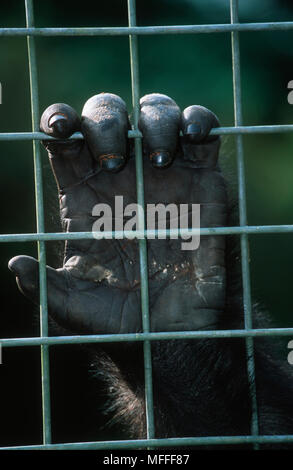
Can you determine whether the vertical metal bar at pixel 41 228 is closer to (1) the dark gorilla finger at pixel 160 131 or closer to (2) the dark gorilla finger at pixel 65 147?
(2) the dark gorilla finger at pixel 65 147

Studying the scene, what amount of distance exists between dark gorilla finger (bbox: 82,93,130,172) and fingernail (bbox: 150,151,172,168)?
0.15 feet

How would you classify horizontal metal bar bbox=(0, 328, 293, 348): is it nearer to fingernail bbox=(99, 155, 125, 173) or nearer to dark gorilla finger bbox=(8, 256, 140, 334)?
dark gorilla finger bbox=(8, 256, 140, 334)

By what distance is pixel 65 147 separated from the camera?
1.10 meters

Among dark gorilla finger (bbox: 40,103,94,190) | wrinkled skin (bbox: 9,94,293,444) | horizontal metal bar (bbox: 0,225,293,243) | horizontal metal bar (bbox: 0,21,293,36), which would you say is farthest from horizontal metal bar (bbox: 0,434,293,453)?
horizontal metal bar (bbox: 0,21,293,36)

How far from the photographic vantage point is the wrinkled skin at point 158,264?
106 centimetres

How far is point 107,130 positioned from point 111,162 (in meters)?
0.05

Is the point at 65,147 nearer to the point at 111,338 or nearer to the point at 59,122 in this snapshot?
the point at 59,122

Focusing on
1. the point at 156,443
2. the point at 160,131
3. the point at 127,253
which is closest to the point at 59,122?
the point at 160,131

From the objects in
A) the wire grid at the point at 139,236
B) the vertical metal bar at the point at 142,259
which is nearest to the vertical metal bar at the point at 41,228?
the wire grid at the point at 139,236

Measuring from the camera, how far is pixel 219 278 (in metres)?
1.13

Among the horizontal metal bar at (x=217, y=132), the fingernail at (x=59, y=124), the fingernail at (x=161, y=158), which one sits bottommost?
the fingernail at (x=161, y=158)

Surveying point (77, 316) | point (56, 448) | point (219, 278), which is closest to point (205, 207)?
point (219, 278)

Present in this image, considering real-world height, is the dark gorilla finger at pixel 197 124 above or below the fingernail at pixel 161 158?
above

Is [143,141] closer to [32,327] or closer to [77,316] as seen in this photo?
[77,316]
